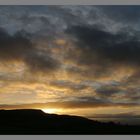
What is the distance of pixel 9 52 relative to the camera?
11.0ft

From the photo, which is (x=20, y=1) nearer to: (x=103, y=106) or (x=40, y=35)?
(x=40, y=35)

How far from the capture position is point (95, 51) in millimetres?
3359

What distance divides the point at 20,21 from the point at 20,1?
0.16m

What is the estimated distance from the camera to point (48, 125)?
3.34 m

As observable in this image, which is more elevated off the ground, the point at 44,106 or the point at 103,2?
the point at 103,2

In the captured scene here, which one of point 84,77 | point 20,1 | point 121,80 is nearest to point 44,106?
point 84,77

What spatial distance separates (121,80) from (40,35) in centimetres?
71

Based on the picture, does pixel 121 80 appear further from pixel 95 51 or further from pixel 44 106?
pixel 44 106

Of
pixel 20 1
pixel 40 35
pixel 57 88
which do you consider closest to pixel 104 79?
pixel 57 88

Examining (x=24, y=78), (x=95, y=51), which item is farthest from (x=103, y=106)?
(x=24, y=78)

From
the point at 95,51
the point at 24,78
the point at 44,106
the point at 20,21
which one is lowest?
the point at 44,106

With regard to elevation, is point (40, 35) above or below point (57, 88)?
above

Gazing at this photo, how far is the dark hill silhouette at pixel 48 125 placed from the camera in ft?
10.9

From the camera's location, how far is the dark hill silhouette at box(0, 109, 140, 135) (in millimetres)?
3314
